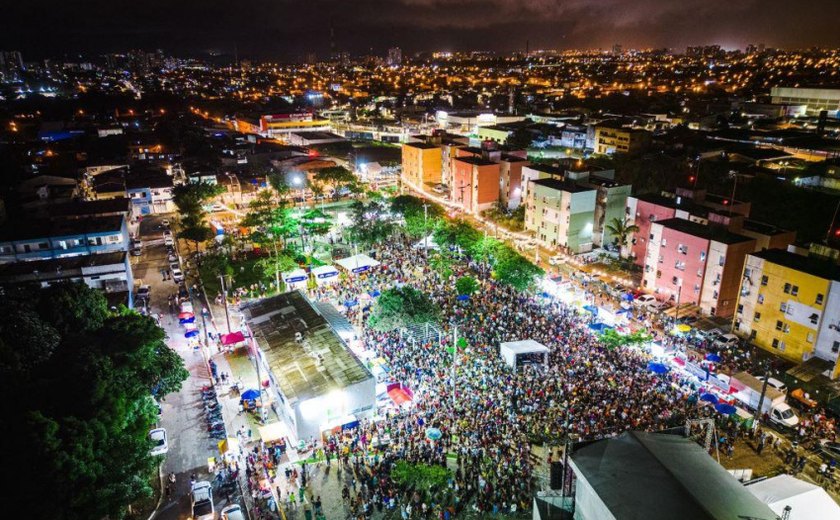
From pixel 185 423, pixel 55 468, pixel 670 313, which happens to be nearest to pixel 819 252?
pixel 670 313

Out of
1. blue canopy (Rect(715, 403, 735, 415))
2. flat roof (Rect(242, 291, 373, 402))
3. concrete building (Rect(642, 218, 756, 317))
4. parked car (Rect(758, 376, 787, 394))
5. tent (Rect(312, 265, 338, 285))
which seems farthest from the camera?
tent (Rect(312, 265, 338, 285))

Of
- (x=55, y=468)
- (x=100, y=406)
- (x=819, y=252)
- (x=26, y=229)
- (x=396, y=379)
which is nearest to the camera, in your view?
(x=55, y=468)

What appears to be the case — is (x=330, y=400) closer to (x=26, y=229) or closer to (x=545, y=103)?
(x=26, y=229)

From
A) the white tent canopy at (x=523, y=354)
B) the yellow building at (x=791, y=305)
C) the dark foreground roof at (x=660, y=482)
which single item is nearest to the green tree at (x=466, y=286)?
the white tent canopy at (x=523, y=354)

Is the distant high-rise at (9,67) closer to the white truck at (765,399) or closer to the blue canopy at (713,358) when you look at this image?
the blue canopy at (713,358)

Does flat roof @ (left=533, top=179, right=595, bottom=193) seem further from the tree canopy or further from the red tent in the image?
the tree canopy

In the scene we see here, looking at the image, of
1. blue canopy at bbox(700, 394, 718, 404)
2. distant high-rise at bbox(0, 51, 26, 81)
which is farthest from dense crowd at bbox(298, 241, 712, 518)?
distant high-rise at bbox(0, 51, 26, 81)
